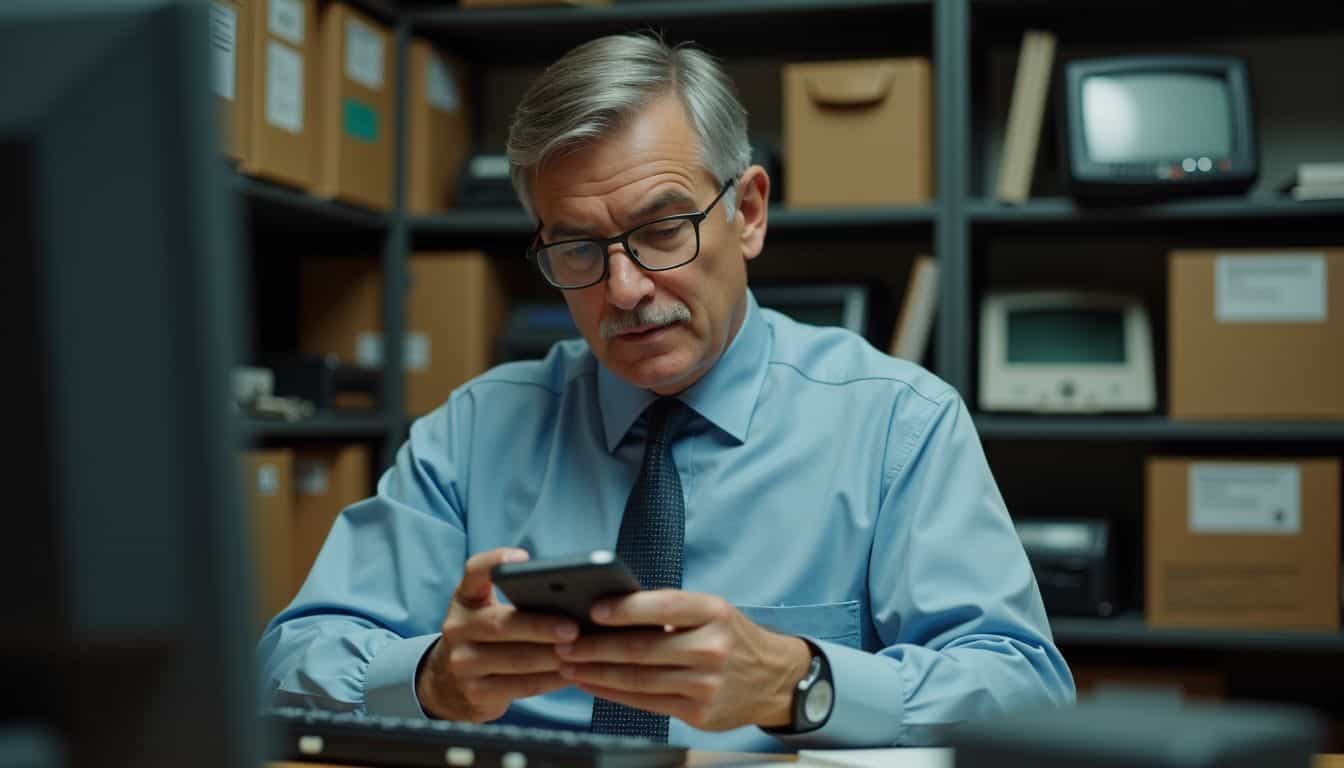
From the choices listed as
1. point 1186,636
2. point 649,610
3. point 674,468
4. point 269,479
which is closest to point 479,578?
point 649,610

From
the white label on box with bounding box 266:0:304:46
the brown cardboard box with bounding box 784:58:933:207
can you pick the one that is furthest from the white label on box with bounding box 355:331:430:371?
A: the brown cardboard box with bounding box 784:58:933:207

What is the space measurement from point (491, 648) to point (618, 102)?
23.1 inches

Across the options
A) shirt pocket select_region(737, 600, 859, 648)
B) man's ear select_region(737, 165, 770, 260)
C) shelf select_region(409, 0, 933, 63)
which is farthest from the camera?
shelf select_region(409, 0, 933, 63)

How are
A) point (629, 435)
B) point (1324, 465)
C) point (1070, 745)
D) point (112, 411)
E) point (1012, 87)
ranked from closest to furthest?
point (112, 411) < point (1070, 745) < point (629, 435) < point (1324, 465) < point (1012, 87)

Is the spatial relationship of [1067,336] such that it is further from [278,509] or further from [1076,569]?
[278,509]

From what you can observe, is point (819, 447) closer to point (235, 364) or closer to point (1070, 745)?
point (1070, 745)

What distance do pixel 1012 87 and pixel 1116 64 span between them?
402 millimetres

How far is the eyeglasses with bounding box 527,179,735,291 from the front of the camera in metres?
1.30

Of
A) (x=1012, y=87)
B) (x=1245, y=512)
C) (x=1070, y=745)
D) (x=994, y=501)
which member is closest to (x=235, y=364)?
(x=1070, y=745)

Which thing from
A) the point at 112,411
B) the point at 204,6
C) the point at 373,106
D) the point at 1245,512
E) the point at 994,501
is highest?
the point at 373,106

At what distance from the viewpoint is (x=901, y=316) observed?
256cm

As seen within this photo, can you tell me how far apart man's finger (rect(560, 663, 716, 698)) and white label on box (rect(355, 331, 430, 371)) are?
179 centimetres

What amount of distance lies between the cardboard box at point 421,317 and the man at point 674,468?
115cm

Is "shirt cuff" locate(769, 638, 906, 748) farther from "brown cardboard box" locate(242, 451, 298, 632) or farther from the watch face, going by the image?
"brown cardboard box" locate(242, 451, 298, 632)
